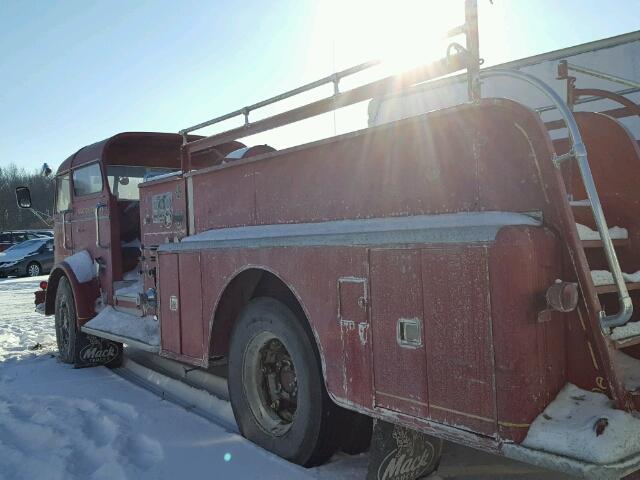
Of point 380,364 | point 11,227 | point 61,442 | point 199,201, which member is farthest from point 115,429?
point 11,227

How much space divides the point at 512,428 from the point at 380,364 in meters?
0.65

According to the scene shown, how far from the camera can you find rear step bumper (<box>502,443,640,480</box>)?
6.18 ft

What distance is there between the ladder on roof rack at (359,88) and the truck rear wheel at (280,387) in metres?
1.22

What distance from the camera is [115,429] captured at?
3.88m

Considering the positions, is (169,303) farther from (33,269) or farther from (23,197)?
(33,269)

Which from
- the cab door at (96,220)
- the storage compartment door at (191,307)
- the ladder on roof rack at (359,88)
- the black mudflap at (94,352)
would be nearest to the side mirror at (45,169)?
the cab door at (96,220)

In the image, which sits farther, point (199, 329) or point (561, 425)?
point (199, 329)

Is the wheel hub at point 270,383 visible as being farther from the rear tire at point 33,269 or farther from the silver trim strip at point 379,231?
the rear tire at point 33,269

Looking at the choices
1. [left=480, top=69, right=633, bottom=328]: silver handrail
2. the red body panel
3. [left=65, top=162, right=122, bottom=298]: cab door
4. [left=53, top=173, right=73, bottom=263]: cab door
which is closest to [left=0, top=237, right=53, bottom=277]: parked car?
[left=53, top=173, right=73, bottom=263]: cab door

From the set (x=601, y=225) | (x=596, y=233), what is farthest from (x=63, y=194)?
(x=601, y=225)

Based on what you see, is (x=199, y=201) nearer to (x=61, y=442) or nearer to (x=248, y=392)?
(x=248, y=392)

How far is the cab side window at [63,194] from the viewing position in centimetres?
685

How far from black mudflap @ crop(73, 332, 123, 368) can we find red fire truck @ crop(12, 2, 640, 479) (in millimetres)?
2068

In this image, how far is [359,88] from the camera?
11.0 ft
